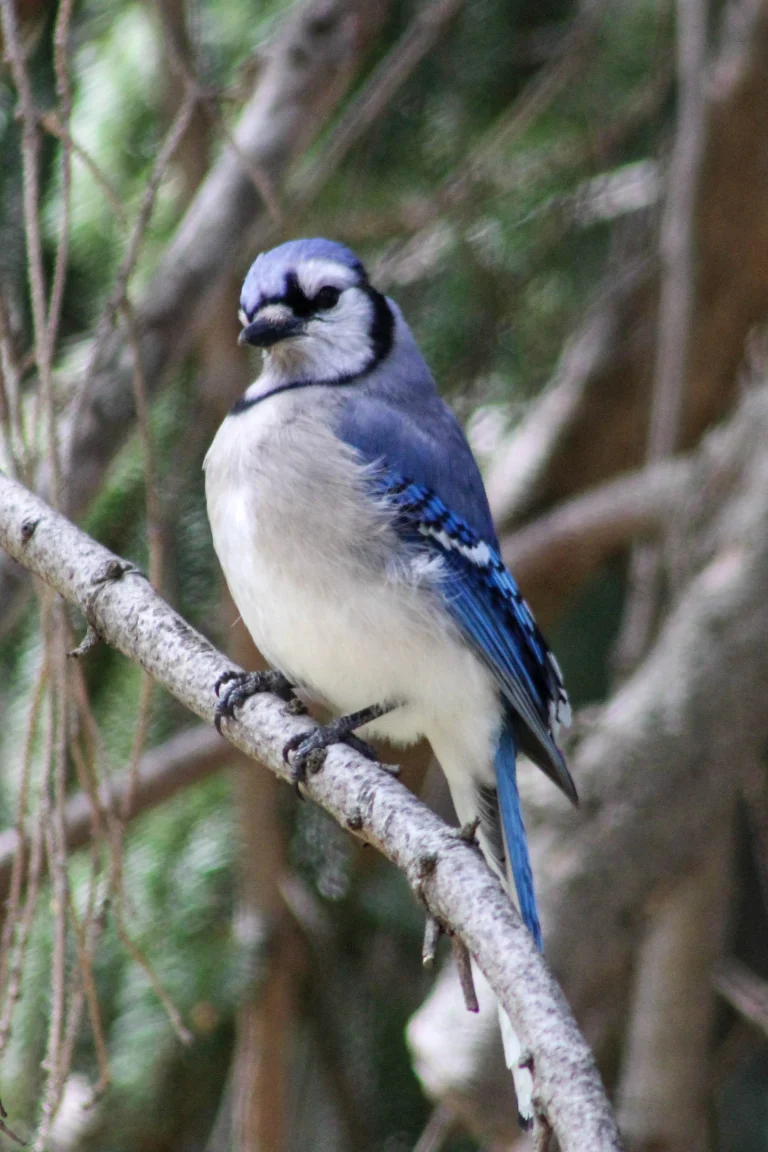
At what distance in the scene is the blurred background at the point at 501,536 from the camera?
6.64 feet

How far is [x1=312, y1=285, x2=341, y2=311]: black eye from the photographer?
188 cm

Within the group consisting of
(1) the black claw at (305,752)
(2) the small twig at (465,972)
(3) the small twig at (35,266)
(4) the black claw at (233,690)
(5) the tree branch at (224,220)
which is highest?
(5) the tree branch at (224,220)

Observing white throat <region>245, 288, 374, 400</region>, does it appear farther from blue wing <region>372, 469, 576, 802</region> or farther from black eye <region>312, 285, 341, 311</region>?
blue wing <region>372, 469, 576, 802</region>

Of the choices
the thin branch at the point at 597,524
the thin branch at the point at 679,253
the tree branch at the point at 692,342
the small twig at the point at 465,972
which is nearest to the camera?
the small twig at the point at 465,972

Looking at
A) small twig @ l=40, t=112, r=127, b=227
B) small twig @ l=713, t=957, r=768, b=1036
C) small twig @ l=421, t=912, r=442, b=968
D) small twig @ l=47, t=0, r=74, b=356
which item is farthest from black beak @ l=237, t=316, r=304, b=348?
small twig @ l=713, t=957, r=768, b=1036

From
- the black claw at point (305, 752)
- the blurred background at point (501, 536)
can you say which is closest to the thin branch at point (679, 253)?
the blurred background at point (501, 536)

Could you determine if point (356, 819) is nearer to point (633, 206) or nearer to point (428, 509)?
point (428, 509)

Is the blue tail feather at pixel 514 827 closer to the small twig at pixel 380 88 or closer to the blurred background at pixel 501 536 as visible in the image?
the blurred background at pixel 501 536

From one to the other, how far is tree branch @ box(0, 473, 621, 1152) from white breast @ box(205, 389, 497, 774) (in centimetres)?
32

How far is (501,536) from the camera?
288 cm

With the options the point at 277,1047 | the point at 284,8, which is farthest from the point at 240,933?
the point at 284,8

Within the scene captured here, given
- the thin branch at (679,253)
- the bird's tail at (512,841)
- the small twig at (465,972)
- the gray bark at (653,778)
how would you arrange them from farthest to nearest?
the thin branch at (679,253)
the gray bark at (653,778)
the bird's tail at (512,841)
the small twig at (465,972)

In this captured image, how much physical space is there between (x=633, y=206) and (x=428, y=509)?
1163mm

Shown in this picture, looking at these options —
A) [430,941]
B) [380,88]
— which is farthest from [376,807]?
[380,88]
